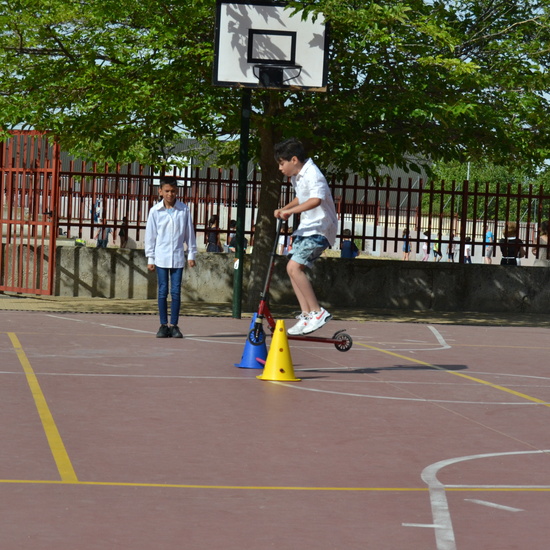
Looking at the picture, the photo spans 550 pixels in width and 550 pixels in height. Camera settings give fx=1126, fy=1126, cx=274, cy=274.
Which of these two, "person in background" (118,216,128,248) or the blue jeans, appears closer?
the blue jeans

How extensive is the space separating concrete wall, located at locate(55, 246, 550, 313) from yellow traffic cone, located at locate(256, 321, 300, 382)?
34.1 ft

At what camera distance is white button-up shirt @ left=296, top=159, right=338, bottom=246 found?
32.8 ft

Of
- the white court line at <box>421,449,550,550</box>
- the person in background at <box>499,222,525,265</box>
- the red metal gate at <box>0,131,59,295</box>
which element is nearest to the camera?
the white court line at <box>421,449,550,550</box>

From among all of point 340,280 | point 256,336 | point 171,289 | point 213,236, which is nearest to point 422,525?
point 256,336

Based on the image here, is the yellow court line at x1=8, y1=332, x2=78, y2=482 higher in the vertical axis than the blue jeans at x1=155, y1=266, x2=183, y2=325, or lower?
lower

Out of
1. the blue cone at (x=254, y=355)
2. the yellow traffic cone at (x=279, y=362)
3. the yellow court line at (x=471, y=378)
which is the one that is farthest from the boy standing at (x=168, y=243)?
the yellow traffic cone at (x=279, y=362)

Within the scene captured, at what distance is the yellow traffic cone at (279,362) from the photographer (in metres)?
9.62

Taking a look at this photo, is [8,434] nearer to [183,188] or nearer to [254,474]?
[254,474]

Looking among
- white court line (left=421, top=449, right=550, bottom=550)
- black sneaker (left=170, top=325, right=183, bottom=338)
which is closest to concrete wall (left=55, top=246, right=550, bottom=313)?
black sneaker (left=170, top=325, right=183, bottom=338)

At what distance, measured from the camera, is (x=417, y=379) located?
33.3 ft

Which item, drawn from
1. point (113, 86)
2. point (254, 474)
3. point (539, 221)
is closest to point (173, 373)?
point (254, 474)

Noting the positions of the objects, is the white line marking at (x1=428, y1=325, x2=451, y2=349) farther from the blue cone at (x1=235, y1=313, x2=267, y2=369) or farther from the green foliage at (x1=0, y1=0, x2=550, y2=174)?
the blue cone at (x1=235, y1=313, x2=267, y2=369)

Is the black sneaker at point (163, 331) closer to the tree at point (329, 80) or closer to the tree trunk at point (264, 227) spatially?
the tree at point (329, 80)

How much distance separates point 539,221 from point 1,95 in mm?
10243
